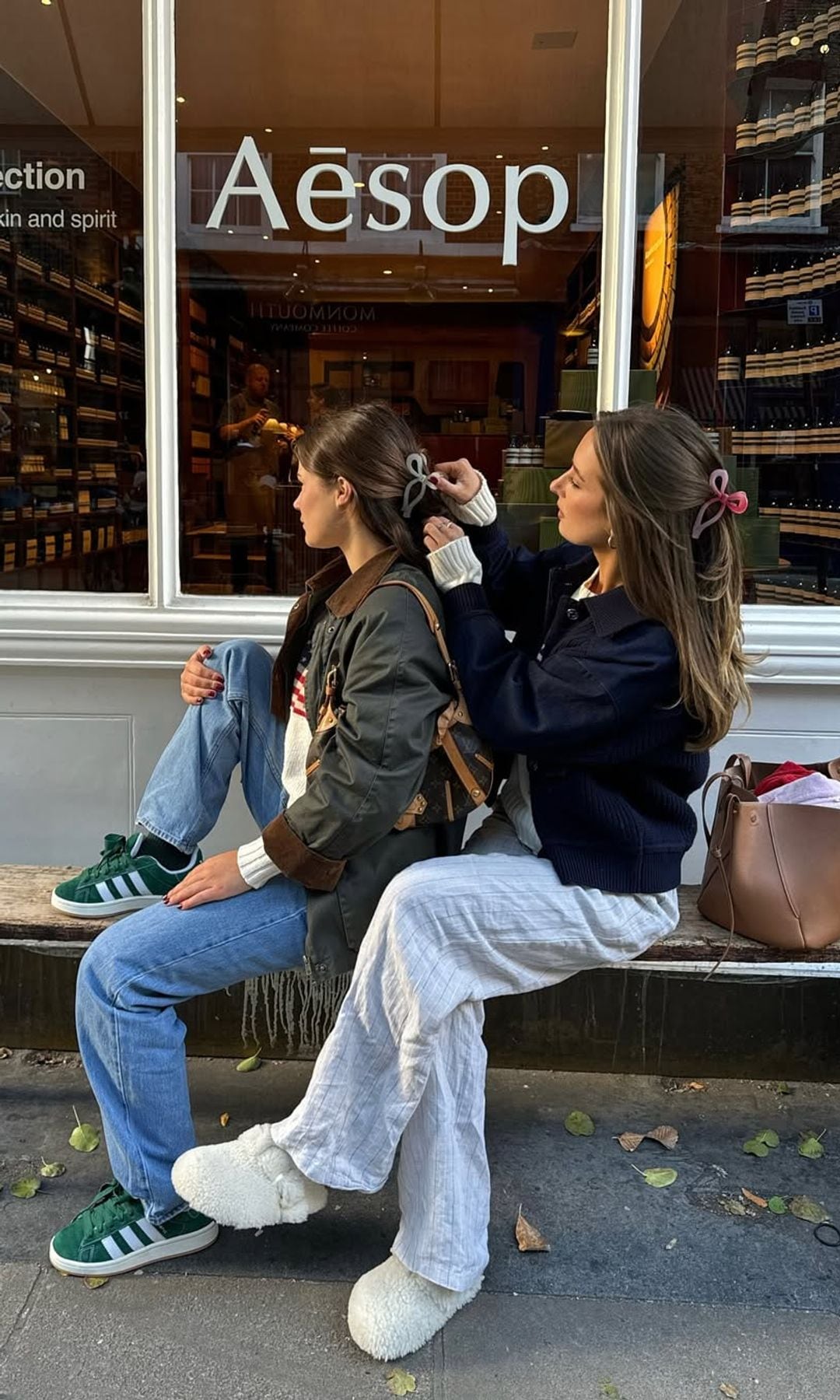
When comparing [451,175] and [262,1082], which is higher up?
[451,175]

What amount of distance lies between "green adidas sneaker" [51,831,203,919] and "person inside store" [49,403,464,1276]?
298 mm

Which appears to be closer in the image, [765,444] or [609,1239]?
[609,1239]

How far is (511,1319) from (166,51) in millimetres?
3304

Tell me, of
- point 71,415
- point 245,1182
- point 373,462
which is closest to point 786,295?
point 373,462

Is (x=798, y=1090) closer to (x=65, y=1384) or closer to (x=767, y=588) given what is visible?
(x=767, y=588)

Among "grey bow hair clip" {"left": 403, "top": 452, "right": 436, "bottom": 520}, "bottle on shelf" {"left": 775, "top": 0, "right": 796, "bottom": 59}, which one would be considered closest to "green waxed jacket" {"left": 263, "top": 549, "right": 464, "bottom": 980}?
"grey bow hair clip" {"left": 403, "top": 452, "right": 436, "bottom": 520}

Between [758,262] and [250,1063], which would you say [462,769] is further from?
[758,262]

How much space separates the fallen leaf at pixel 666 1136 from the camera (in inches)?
113

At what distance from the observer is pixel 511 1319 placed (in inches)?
86.9

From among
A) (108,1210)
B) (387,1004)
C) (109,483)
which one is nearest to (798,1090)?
(387,1004)

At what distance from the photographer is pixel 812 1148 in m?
2.85

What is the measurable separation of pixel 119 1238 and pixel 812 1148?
1660mm

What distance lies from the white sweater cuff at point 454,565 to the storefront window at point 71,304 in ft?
5.06

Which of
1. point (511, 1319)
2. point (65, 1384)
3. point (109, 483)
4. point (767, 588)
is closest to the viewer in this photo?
point (65, 1384)
